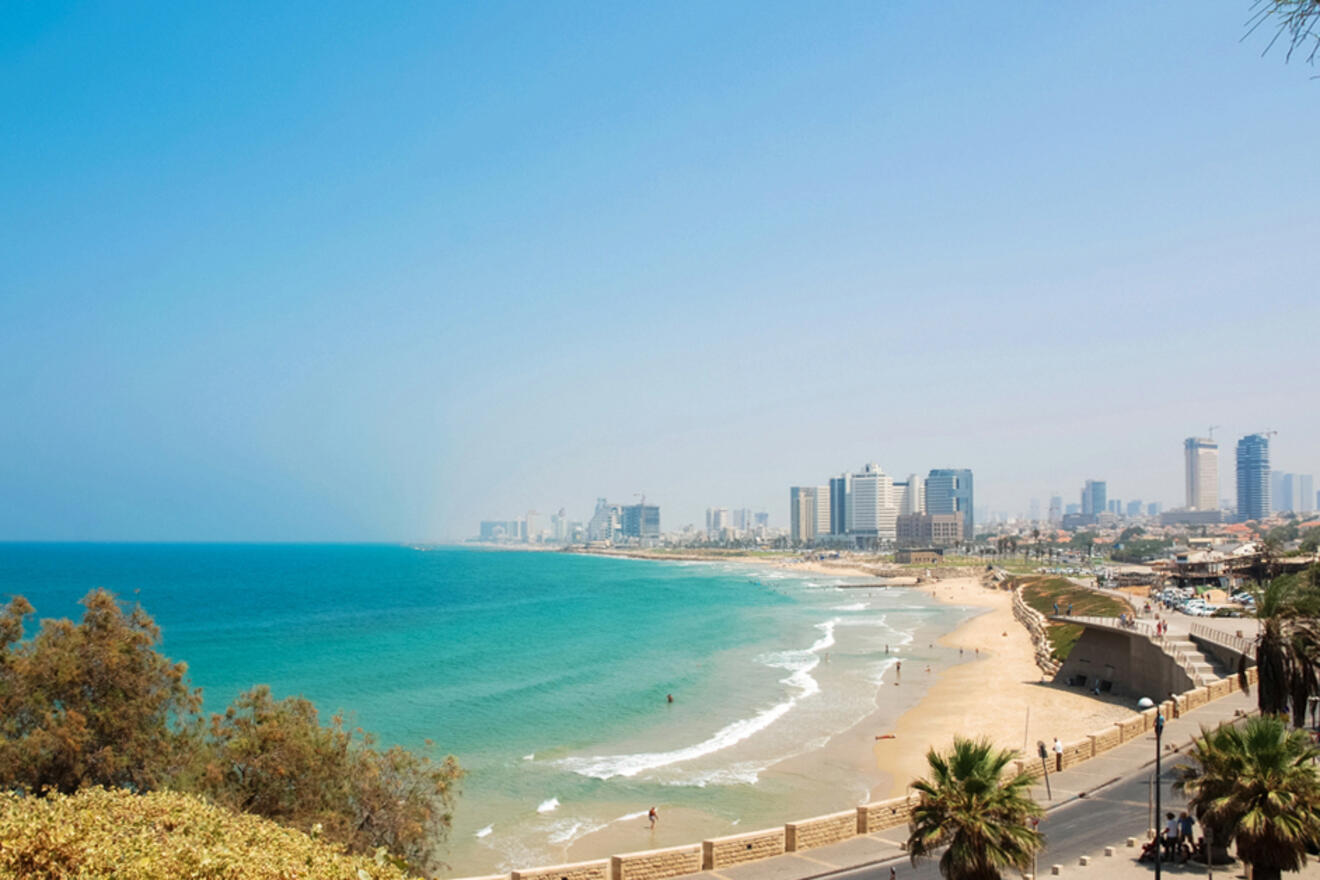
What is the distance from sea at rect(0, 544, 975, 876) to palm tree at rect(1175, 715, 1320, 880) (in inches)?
595

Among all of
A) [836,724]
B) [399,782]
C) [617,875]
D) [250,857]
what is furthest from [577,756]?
[250,857]

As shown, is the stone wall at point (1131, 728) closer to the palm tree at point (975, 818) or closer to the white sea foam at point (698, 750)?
the white sea foam at point (698, 750)

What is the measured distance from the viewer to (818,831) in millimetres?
20219

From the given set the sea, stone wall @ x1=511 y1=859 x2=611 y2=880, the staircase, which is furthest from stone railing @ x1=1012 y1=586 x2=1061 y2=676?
stone wall @ x1=511 y1=859 x2=611 y2=880

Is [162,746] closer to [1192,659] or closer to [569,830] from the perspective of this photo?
[569,830]

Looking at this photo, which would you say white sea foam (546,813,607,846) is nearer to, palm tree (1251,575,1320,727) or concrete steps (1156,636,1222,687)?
palm tree (1251,575,1320,727)

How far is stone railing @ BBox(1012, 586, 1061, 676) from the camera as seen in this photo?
52.6 m

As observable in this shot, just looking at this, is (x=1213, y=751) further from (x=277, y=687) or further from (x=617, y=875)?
(x=277, y=687)

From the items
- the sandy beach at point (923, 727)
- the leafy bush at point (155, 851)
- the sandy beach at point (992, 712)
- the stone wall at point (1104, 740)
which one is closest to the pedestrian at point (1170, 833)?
the sandy beach at point (923, 727)

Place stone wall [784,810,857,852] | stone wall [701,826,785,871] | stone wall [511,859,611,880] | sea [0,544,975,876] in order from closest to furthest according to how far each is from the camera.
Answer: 1. stone wall [511,859,611,880]
2. stone wall [701,826,785,871]
3. stone wall [784,810,857,852]
4. sea [0,544,975,876]

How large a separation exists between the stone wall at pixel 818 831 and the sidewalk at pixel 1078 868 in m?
0.18

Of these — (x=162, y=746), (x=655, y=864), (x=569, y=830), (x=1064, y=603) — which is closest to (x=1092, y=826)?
(x=655, y=864)

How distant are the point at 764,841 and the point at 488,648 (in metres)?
54.0

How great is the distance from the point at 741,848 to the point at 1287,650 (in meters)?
13.9
